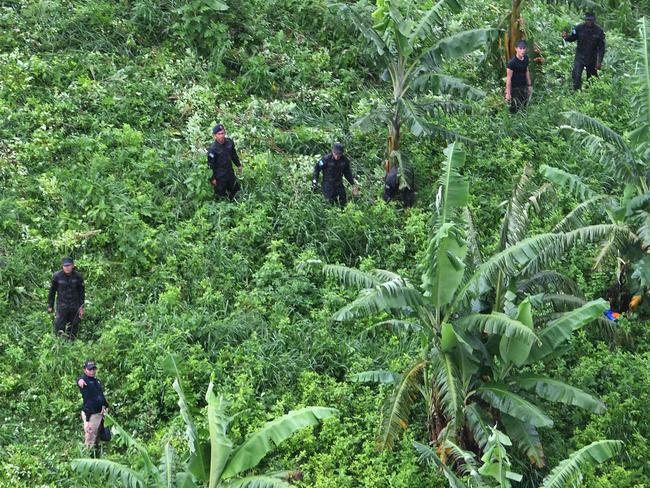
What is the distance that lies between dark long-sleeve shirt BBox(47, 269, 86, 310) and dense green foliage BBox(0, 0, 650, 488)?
0.48 meters

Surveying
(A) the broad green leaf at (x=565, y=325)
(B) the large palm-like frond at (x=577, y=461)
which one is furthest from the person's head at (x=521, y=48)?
(B) the large palm-like frond at (x=577, y=461)

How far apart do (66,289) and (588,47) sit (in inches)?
390

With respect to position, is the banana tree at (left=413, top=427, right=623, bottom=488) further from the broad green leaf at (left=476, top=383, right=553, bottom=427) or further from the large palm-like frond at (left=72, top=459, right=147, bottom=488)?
the large palm-like frond at (left=72, top=459, right=147, bottom=488)

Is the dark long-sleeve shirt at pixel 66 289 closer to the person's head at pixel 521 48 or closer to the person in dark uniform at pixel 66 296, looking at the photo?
the person in dark uniform at pixel 66 296

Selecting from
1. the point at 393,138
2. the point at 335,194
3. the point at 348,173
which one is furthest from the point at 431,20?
the point at 335,194

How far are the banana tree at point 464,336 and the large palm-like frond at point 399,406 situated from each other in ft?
0.03

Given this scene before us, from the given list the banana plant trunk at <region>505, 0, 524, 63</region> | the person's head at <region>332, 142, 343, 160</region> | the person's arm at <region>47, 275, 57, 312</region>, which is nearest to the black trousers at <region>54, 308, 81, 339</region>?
the person's arm at <region>47, 275, 57, 312</region>

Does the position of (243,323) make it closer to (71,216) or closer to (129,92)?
(71,216)

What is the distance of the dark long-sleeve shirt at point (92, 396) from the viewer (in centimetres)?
1172

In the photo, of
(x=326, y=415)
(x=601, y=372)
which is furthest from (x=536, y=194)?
(x=326, y=415)

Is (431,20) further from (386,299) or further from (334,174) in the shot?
(386,299)

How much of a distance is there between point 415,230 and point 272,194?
215cm

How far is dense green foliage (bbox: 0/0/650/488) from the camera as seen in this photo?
12.2 meters

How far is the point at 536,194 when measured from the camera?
1223 centimetres
